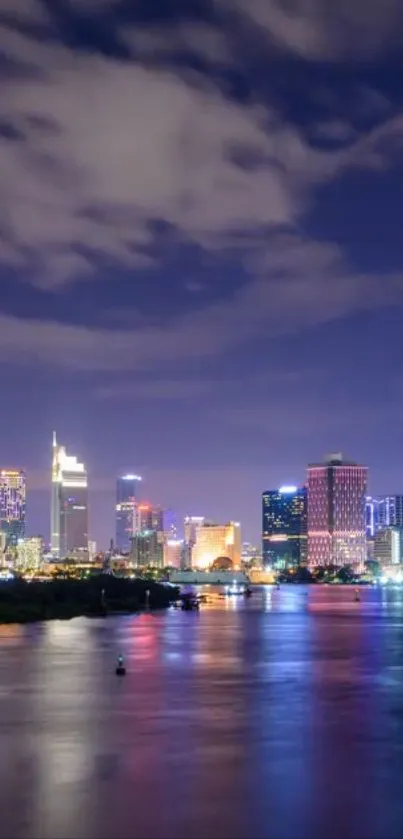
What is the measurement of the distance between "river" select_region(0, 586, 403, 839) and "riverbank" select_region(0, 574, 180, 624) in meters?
49.1

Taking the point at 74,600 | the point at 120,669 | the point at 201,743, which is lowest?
the point at 201,743

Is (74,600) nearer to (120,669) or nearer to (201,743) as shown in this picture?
(120,669)

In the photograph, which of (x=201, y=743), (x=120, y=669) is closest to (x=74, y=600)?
(x=120, y=669)

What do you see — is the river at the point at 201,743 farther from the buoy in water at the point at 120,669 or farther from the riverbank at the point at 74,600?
the riverbank at the point at 74,600

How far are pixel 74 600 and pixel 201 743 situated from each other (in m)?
121

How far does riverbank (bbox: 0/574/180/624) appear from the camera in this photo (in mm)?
132875

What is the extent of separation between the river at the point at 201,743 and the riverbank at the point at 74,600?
Result: 49105mm

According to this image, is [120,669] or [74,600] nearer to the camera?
[120,669]

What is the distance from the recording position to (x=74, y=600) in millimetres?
160375

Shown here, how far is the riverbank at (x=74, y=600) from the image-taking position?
132875 mm

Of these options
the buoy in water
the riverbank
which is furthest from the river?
the riverbank

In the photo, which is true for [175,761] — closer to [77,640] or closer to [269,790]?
[269,790]

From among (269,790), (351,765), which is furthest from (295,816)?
(351,765)

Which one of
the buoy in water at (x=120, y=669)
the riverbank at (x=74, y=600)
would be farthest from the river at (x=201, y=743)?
the riverbank at (x=74, y=600)
